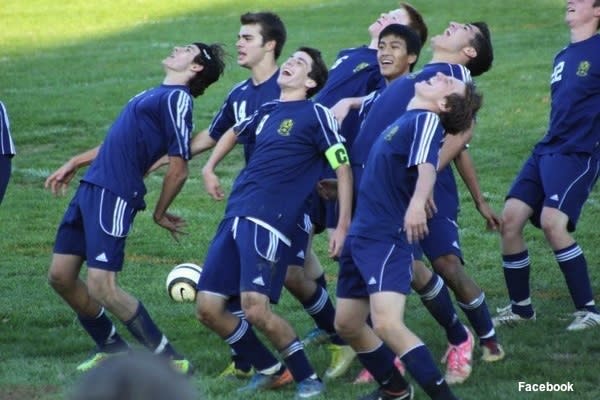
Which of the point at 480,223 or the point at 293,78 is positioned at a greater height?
the point at 293,78

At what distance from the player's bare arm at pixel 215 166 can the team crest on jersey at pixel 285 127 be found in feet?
1.86

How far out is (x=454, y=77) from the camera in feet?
23.4

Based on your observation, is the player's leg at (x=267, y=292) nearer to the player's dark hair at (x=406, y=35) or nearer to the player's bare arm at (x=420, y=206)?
the player's bare arm at (x=420, y=206)

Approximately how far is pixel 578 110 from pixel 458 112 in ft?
7.31

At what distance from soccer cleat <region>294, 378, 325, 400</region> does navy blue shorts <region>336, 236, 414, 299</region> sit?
79 centimetres

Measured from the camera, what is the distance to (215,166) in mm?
7598

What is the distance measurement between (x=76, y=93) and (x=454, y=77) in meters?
14.6

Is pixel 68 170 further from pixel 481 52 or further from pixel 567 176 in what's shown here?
pixel 567 176

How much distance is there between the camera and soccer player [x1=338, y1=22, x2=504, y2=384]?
728cm

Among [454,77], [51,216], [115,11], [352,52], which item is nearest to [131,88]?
[51,216]

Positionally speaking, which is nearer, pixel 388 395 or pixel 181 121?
pixel 388 395

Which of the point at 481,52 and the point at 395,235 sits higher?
the point at 481,52

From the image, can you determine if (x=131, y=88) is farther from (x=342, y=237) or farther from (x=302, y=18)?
(x=342, y=237)

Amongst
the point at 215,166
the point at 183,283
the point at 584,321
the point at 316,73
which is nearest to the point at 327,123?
the point at 316,73
